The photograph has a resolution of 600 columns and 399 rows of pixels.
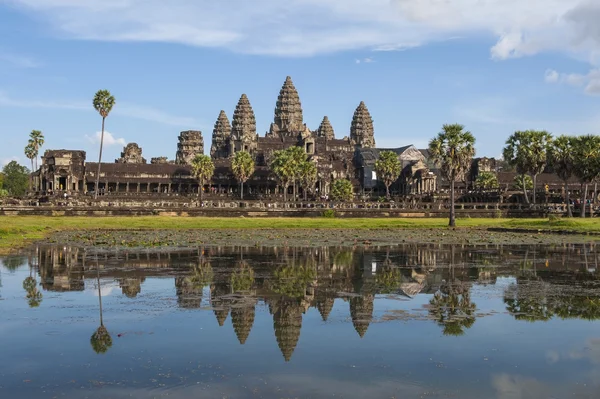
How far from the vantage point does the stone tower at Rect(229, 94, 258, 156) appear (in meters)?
167

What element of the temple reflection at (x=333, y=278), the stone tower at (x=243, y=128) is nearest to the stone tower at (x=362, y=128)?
the stone tower at (x=243, y=128)

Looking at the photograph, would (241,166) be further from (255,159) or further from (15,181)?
(15,181)

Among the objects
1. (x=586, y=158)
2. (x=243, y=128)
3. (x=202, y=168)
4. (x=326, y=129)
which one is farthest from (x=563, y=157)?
(x=326, y=129)

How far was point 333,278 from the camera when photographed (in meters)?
26.6

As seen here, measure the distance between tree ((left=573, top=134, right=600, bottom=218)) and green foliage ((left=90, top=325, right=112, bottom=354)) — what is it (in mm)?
73634

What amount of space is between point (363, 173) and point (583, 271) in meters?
120

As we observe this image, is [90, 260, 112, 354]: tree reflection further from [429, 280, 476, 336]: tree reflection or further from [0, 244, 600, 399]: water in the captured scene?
[429, 280, 476, 336]: tree reflection

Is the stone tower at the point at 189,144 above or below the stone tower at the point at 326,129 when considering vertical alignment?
below

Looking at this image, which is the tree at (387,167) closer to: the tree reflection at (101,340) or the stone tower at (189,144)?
the stone tower at (189,144)

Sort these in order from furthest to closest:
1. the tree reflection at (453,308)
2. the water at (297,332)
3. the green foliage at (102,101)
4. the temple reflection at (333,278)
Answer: the green foliage at (102,101), the temple reflection at (333,278), the tree reflection at (453,308), the water at (297,332)

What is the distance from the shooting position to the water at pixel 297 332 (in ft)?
41.6

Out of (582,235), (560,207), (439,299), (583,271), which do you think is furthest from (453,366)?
(560,207)

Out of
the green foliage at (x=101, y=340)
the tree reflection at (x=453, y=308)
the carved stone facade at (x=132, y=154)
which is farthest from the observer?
the carved stone facade at (x=132, y=154)

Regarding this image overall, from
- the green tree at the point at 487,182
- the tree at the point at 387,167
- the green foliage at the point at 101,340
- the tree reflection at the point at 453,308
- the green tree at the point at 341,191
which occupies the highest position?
the tree at the point at 387,167
